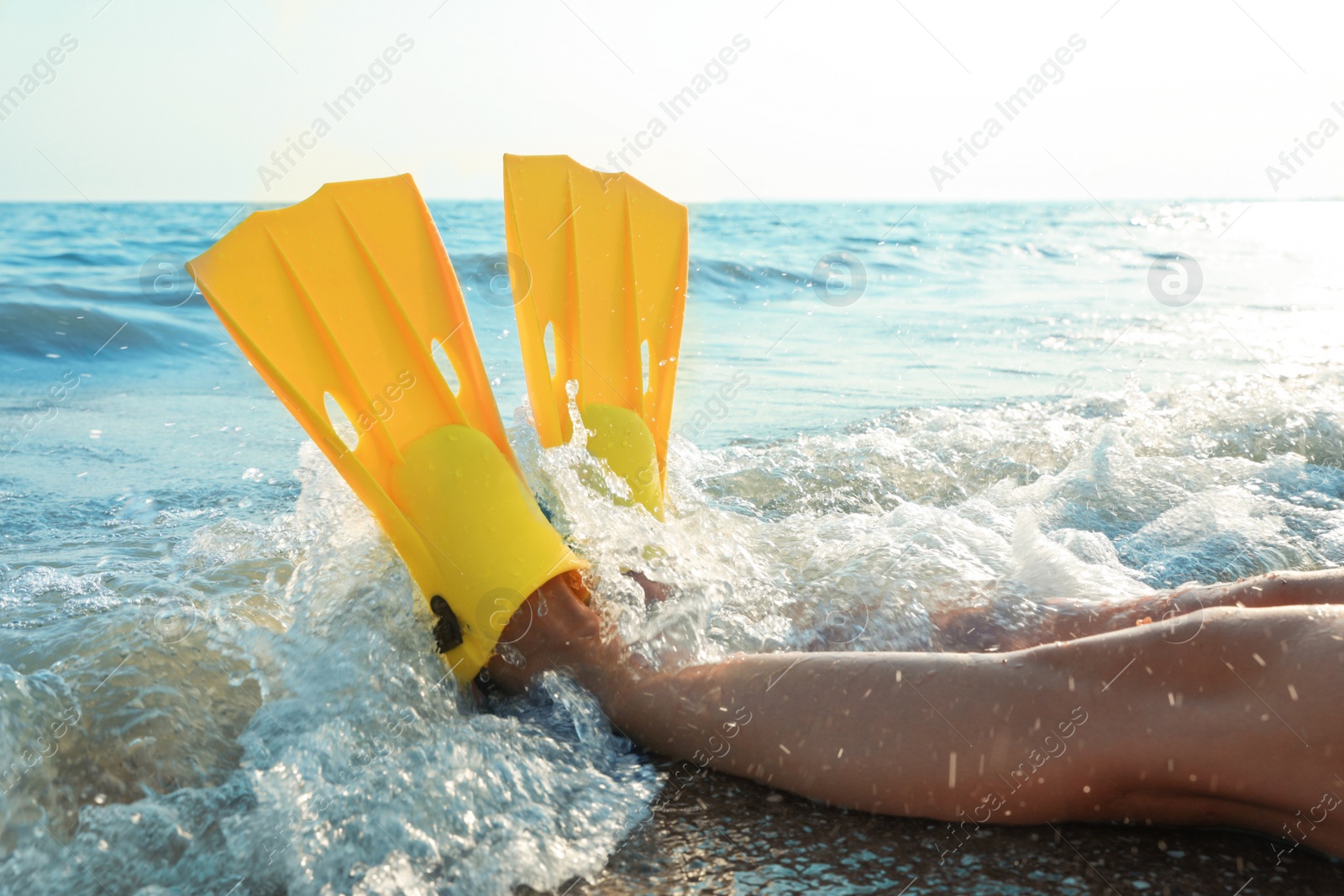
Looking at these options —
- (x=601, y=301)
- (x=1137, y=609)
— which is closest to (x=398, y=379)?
(x=601, y=301)

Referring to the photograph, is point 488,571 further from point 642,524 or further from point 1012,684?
point 1012,684

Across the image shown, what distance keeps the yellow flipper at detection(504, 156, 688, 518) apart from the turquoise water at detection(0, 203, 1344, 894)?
135 millimetres

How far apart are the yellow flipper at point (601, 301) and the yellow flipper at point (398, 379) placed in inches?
9.2

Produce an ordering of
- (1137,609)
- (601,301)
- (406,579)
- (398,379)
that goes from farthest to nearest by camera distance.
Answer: (601,301), (398,379), (406,579), (1137,609)

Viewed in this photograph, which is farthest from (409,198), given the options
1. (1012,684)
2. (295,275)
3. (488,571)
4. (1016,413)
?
(1016,413)

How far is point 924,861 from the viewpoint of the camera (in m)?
1.23

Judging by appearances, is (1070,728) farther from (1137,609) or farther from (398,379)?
(398,379)

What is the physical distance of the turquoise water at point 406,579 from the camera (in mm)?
1265

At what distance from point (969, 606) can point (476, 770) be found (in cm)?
100

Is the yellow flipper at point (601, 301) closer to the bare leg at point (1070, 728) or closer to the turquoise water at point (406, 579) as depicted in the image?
the turquoise water at point (406, 579)

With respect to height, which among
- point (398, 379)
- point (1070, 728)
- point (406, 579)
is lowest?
point (406, 579)

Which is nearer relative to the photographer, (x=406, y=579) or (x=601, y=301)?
(x=406, y=579)

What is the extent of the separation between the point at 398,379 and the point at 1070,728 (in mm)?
1418

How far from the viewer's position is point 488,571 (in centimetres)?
175
